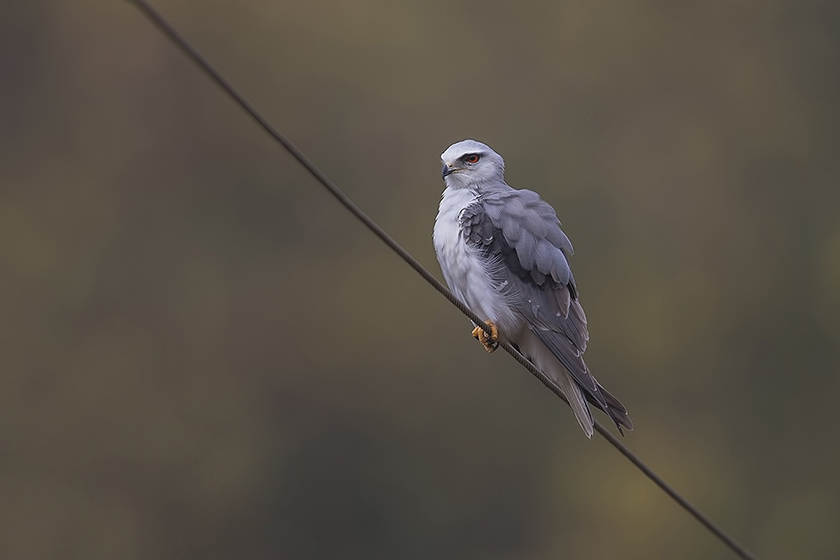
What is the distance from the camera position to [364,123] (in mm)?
19016

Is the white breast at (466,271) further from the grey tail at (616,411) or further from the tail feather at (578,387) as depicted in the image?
the grey tail at (616,411)

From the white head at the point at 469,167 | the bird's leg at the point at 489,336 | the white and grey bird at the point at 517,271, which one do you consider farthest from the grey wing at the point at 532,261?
the white head at the point at 469,167

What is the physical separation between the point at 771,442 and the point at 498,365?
4967mm

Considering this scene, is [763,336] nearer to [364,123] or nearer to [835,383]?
[835,383]

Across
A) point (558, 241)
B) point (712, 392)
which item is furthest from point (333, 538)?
point (558, 241)

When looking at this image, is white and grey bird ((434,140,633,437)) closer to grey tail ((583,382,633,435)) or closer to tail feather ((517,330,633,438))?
tail feather ((517,330,633,438))

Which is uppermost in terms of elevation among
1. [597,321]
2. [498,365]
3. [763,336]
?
[763,336]

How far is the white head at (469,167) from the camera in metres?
4.45

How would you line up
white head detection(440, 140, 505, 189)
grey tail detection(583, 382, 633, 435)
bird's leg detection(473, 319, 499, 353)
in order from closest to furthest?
grey tail detection(583, 382, 633, 435) < bird's leg detection(473, 319, 499, 353) < white head detection(440, 140, 505, 189)

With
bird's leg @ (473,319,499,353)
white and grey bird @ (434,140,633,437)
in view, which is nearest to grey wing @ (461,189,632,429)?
white and grey bird @ (434,140,633,437)

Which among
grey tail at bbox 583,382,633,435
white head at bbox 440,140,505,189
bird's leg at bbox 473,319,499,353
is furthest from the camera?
white head at bbox 440,140,505,189

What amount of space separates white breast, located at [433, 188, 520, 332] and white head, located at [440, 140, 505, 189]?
196 millimetres

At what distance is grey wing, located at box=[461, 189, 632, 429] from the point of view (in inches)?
159

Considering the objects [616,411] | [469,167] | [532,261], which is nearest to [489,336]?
[532,261]
